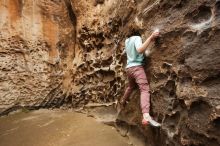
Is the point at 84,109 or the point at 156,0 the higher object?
the point at 156,0

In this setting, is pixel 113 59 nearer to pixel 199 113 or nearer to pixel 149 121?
pixel 149 121

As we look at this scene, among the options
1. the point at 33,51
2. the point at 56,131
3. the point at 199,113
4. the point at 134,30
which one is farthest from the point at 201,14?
the point at 33,51

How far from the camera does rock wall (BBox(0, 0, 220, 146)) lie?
11.2 ft

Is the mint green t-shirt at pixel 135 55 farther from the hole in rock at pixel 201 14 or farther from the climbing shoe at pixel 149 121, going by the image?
the hole in rock at pixel 201 14

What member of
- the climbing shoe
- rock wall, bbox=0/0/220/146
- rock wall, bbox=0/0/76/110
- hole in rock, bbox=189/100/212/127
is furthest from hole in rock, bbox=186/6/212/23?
rock wall, bbox=0/0/76/110

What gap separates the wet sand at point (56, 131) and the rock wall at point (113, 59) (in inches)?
17.9

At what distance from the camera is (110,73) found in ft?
20.6

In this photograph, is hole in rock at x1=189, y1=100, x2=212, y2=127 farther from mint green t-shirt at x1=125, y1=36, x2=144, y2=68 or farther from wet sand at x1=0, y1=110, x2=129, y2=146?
wet sand at x1=0, y1=110, x2=129, y2=146

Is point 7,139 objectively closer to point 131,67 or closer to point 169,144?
point 131,67

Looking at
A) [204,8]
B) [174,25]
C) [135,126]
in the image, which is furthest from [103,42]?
[204,8]

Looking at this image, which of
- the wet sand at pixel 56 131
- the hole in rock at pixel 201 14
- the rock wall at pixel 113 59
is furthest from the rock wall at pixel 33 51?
the hole in rock at pixel 201 14

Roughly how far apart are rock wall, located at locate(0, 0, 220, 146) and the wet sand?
45 cm

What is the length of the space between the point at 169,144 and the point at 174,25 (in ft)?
4.63

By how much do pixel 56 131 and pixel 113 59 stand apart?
1656mm
